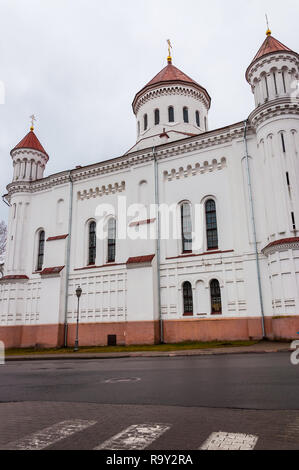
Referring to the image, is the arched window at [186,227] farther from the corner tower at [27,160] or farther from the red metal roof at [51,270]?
the corner tower at [27,160]

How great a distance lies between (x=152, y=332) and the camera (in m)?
22.8

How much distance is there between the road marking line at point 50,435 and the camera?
397cm

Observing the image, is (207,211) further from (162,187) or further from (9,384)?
(9,384)

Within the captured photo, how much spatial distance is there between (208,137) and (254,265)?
31.6 ft

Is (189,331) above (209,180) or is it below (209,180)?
below

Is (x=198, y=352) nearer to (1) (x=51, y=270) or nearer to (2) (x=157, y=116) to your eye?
(1) (x=51, y=270)

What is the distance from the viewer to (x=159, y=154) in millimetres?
26781

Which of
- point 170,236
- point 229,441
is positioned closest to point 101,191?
point 170,236

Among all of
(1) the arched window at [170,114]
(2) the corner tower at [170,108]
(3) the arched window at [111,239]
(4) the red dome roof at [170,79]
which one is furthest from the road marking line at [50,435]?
(4) the red dome roof at [170,79]

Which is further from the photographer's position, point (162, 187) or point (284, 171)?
point (162, 187)

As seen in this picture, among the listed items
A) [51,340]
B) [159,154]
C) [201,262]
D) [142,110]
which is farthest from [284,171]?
[51,340]

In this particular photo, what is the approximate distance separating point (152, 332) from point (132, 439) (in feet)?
62.7

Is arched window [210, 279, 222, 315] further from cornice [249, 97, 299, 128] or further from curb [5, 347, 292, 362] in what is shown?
cornice [249, 97, 299, 128]

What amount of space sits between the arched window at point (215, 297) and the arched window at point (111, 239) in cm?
848
